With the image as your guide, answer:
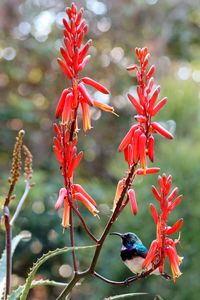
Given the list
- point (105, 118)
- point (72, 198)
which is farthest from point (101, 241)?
point (105, 118)

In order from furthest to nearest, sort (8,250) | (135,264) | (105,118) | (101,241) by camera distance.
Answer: (105,118) → (135,264) → (8,250) → (101,241)

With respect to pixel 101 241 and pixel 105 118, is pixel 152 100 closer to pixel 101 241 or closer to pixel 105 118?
pixel 101 241

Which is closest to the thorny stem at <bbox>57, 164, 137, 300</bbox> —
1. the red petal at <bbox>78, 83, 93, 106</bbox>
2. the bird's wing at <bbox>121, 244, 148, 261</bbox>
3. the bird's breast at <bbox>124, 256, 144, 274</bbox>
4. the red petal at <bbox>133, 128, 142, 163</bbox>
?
the red petal at <bbox>133, 128, 142, 163</bbox>

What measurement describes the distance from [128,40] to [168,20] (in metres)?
0.54

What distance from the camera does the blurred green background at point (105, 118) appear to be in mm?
3639

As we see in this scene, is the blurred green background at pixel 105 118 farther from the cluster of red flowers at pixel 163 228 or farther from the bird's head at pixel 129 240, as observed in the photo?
the cluster of red flowers at pixel 163 228

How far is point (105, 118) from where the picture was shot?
225 inches

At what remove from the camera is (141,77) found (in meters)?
0.75

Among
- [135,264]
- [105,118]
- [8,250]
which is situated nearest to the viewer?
[8,250]

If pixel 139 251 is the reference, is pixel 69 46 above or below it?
above

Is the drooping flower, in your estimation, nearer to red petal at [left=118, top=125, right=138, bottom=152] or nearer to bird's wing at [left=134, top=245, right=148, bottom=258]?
red petal at [left=118, top=125, right=138, bottom=152]

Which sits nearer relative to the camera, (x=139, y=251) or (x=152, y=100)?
(x=152, y=100)

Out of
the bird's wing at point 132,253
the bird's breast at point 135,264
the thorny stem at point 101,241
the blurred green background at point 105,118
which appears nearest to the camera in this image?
the thorny stem at point 101,241

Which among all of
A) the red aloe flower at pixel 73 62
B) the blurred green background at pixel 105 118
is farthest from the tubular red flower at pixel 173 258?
the blurred green background at pixel 105 118
